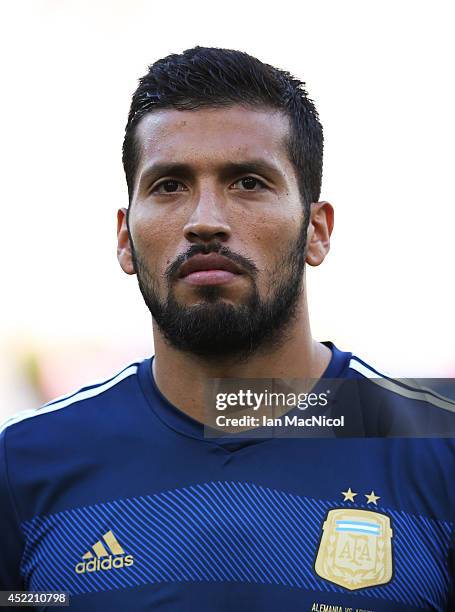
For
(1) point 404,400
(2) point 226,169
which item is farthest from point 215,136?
(1) point 404,400

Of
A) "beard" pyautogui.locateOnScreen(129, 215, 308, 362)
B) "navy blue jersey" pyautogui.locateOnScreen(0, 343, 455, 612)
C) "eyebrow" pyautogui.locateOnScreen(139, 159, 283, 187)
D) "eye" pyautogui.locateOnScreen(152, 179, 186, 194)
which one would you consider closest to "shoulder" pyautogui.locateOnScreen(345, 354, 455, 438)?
"navy blue jersey" pyautogui.locateOnScreen(0, 343, 455, 612)

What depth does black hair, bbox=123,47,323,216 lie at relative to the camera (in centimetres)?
362

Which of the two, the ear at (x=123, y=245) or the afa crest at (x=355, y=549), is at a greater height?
the ear at (x=123, y=245)

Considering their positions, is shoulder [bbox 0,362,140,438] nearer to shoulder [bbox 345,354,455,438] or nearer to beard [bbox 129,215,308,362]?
beard [bbox 129,215,308,362]

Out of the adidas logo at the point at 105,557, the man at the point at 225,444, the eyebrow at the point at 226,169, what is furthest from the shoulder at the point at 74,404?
→ the eyebrow at the point at 226,169

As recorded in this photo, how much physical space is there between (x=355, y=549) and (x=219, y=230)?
1.41 m

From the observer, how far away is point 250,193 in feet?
11.2

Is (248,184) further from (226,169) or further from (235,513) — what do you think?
(235,513)

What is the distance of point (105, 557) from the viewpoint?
10.7ft

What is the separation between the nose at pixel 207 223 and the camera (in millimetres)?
3229

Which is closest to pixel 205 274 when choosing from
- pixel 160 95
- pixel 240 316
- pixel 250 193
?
pixel 240 316

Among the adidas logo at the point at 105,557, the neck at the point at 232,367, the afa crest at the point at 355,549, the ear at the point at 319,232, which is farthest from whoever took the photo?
the ear at the point at 319,232

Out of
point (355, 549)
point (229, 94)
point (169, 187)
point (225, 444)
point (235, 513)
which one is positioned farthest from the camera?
point (229, 94)

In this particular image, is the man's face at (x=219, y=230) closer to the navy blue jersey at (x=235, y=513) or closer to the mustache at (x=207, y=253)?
the mustache at (x=207, y=253)
